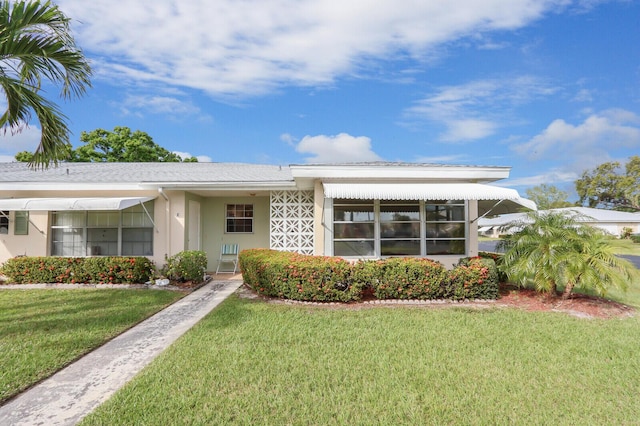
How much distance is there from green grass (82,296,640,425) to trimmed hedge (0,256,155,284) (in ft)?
17.5

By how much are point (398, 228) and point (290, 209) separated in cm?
386

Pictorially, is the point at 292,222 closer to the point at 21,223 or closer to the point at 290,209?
the point at 290,209

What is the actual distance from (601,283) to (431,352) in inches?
220

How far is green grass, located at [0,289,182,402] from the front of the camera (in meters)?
4.76

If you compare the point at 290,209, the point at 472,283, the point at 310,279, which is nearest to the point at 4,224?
the point at 290,209

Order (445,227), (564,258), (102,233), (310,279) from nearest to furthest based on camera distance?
(564,258)
(310,279)
(445,227)
(102,233)

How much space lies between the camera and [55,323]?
687 centimetres

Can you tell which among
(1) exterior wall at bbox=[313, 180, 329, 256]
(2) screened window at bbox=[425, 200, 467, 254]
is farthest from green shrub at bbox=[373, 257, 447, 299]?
(1) exterior wall at bbox=[313, 180, 329, 256]

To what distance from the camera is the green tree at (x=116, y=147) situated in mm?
32938

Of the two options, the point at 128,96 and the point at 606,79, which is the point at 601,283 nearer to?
the point at 128,96

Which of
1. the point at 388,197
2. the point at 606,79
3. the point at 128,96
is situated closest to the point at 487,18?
the point at 388,197

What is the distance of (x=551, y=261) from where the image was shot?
8.34m

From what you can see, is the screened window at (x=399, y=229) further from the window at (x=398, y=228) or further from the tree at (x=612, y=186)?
the tree at (x=612, y=186)

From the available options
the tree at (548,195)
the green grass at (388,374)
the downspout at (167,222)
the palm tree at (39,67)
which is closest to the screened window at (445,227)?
the green grass at (388,374)
